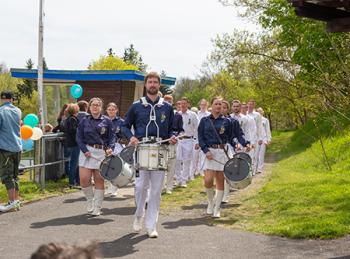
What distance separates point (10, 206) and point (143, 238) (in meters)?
3.11

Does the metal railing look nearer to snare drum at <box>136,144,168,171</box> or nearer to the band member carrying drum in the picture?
the band member carrying drum

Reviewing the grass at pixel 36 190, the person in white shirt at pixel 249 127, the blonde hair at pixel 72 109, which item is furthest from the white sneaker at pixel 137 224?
the person in white shirt at pixel 249 127

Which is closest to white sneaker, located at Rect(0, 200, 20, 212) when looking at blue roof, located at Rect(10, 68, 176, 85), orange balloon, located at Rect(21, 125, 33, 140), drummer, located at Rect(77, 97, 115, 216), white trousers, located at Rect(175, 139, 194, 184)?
drummer, located at Rect(77, 97, 115, 216)

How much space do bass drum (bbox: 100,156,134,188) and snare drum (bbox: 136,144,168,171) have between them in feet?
4.30

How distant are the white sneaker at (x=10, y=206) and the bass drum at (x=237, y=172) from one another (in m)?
3.58

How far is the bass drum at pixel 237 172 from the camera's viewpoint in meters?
9.89

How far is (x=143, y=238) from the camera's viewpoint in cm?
839

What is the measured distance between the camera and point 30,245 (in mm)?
7840

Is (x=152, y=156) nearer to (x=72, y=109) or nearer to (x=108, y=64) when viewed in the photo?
(x=72, y=109)

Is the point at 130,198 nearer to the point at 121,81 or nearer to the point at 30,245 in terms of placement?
the point at 30,245

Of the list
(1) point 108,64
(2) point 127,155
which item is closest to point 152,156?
(2) point 127,155

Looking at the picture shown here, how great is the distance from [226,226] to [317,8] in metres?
3.46

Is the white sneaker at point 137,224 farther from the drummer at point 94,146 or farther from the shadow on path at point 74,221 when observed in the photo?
the drummer at point 94,146

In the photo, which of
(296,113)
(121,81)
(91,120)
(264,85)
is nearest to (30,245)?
(91,120)
